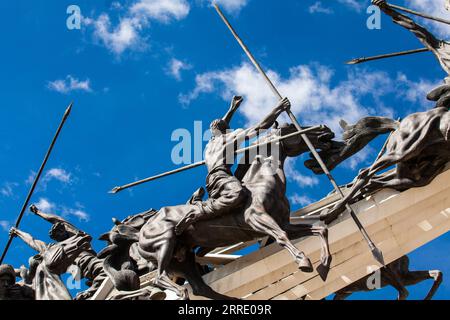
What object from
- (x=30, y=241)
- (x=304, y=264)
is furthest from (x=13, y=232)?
(x=304, y=264)

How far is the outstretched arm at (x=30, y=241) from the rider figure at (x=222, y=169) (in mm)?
2079

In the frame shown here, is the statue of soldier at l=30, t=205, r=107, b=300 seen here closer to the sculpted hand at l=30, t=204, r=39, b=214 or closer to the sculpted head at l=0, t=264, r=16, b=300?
the sculpted hand at l=30, t=204, r=39, b=214

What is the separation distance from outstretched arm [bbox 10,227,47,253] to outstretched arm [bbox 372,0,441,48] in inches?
288

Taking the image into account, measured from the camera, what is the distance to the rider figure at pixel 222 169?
15906 mm

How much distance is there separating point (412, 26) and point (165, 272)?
22.0 feet

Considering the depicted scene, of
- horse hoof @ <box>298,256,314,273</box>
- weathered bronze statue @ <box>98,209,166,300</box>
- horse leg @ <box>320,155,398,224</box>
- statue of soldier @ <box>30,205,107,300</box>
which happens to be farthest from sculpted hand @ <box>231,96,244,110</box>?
horse hoof @ <box>298,256,314,273</box>

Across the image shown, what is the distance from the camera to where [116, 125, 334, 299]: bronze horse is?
614 inches

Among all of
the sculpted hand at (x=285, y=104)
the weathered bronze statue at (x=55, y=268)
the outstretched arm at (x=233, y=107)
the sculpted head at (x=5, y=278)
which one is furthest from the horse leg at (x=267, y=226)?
the sculpted head at (x=5, y=278)

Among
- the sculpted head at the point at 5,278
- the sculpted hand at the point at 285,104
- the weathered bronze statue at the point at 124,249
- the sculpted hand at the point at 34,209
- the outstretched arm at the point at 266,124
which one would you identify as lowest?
the sculpted head at the point at 5,278

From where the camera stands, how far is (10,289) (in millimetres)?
14961

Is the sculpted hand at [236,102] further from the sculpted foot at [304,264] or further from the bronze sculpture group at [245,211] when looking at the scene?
the sculpted foot at [304,264]

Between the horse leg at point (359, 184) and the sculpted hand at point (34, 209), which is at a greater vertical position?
the sculpted hand at point (34, 209)

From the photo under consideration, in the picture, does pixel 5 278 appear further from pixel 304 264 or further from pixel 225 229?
pixel 304 264

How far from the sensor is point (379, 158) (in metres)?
17.1
